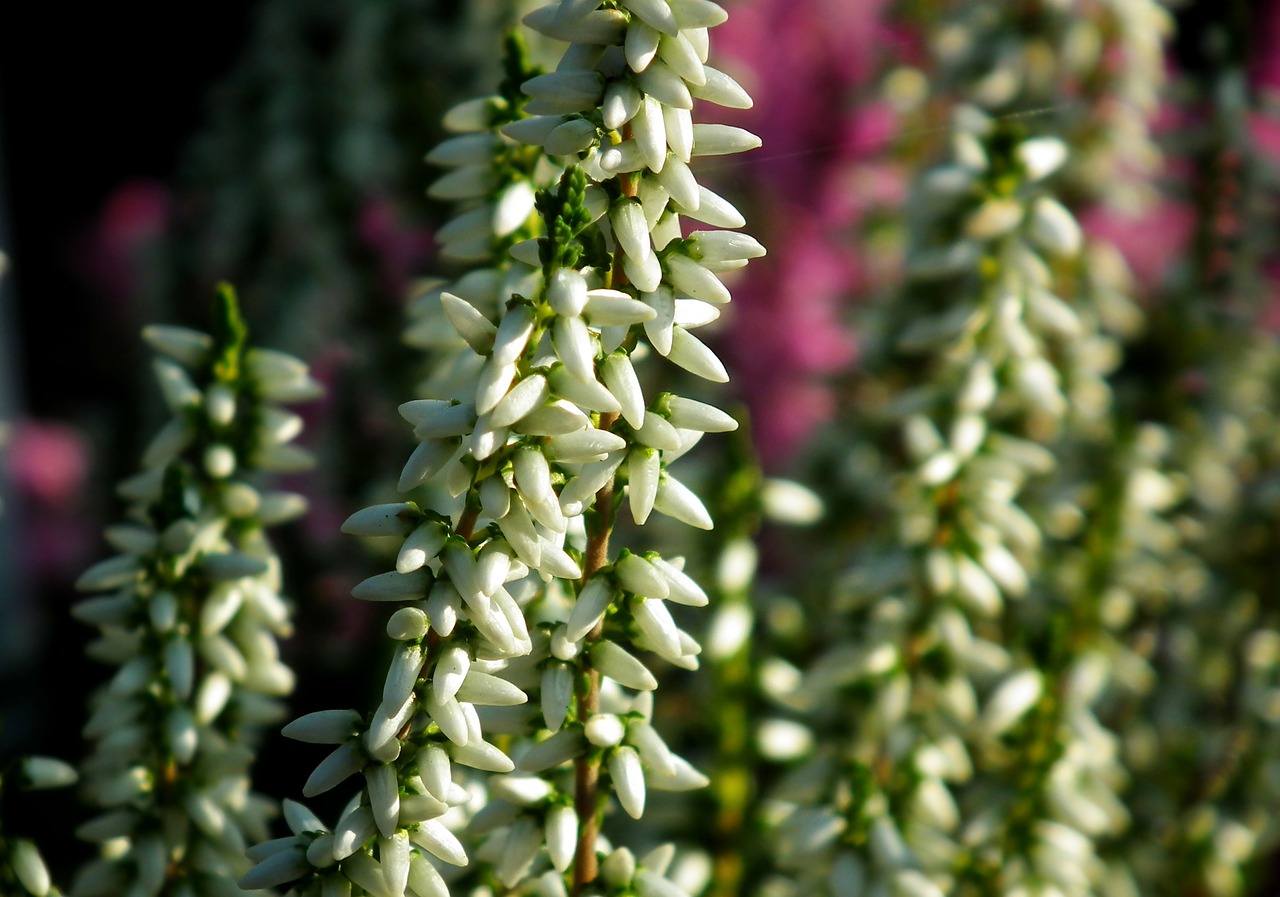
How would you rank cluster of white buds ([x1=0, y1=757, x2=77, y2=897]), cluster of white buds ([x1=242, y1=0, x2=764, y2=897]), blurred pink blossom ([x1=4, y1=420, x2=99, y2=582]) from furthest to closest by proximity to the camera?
blurred pink blossom ([x1=4, y1=420, x2=99, y2=582]) < cluster of white buds ([x1=0, y1=757, x2=77, y2=897]) < cluster of white buds ([x1=242, y1=0, x2=764, y2=897])

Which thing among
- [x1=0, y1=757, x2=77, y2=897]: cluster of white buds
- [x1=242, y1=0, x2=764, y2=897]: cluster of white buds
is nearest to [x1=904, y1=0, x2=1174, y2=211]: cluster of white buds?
[x1=242, y1=0, x2=764, y2=897]: cluster of white buds

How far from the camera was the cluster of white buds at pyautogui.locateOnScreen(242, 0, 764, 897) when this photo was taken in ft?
1.47

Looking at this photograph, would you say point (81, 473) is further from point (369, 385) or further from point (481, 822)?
point (481, 822)

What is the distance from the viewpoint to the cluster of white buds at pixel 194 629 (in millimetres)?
601

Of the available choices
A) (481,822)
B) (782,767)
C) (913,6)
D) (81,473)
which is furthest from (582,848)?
(81,473)

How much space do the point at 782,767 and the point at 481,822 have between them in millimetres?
496

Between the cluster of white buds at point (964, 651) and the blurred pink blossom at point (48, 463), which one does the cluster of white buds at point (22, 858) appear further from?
the blurred pink blossom at point (48, 463)

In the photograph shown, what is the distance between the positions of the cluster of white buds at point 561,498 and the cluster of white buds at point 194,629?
12 cm

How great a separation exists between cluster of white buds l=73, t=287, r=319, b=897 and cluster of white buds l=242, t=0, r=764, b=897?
118 mm

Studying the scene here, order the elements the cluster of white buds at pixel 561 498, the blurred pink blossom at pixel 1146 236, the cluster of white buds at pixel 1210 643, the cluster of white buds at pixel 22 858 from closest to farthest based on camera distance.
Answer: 1. the cluster of white buds at pixel 561 498
2. the cluster of white buds at pixel 22 858
3. the cluster of white buds at pixel 1210 643
4. the blurred pink blossom at pixel 1146 236

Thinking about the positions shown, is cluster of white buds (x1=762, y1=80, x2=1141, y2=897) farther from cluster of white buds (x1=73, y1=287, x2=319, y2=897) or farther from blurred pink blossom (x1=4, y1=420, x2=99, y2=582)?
blurred pink blossom (x1=4, y1=420, x2=99, y2=582)

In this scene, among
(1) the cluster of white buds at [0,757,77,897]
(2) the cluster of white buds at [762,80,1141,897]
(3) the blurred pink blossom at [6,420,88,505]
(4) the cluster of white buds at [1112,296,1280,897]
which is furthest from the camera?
(3) the blurred pink blossom at [6,420,88,505]

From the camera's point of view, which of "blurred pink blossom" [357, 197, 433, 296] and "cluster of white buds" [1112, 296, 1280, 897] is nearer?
"cluster of white buds" [1112, 296, 1280, 897]

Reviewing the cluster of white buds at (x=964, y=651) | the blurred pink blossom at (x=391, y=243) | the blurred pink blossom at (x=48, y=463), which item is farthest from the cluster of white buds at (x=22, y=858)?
the blurred pink blossom at (x=48, y=463)
